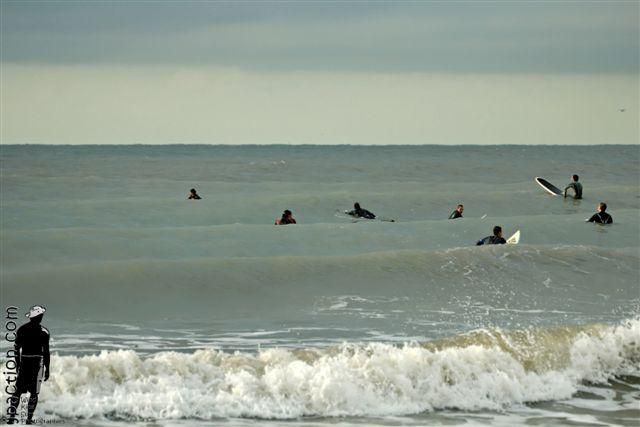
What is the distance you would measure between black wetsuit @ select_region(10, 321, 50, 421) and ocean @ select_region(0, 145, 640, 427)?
1.72 ft

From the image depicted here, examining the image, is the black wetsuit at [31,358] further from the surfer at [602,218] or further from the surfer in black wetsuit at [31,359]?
the surfer at [602,218]

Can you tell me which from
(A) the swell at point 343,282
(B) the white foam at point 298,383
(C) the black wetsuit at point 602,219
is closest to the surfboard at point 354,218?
(C) the black wetsuit at point 602,219

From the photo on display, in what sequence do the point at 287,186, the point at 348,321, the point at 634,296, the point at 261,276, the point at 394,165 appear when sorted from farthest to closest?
1. the point at 394,165
2. the point at 287,186
3. the point at 261,276
4. the point at 634,296
5. the point at 348,321

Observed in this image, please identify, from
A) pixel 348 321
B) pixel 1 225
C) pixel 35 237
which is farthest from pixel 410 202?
pixel 348 321

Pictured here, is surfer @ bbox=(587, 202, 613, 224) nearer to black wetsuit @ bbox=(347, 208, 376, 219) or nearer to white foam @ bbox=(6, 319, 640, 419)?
black wetsuit @ bbox=(347, 208, 376, 219)

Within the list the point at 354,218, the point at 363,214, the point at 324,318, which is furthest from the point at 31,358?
the point at 354,218

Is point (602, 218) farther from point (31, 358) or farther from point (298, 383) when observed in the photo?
point (31, 358)

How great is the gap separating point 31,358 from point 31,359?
0.8 inches

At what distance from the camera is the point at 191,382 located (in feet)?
39.5

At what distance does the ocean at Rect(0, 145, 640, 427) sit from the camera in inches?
464

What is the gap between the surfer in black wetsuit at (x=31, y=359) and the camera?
9.53m

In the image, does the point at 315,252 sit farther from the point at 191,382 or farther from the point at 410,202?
the point at 410,202

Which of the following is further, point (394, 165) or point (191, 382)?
point (394, 165)

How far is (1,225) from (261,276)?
15194 mm
